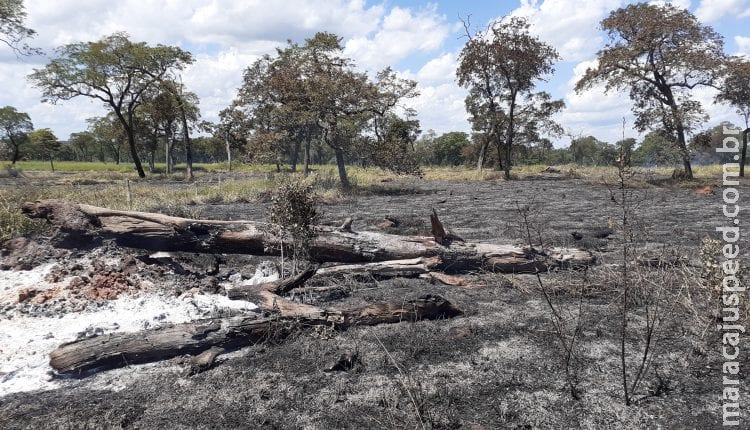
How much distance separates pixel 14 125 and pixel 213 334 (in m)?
60.3

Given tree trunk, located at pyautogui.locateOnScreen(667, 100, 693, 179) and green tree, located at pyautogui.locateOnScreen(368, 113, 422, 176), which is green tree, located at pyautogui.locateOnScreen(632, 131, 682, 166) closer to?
tree trunk, located at pyautogui.locateOnScreen(667, 100, 693, 179)

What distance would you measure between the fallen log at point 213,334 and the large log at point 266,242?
1486 mm

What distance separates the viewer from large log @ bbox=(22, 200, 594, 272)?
234 inches

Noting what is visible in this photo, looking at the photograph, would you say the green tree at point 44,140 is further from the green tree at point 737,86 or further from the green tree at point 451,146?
the green tree at point 737,86

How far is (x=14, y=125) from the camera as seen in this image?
1948 inches

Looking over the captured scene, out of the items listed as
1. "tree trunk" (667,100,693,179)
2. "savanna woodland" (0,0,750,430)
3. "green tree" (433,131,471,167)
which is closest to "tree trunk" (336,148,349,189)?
"savanna woodland" (0,0,750,430)

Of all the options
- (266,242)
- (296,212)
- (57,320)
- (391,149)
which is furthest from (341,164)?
(57,320)

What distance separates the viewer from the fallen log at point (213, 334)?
364cm

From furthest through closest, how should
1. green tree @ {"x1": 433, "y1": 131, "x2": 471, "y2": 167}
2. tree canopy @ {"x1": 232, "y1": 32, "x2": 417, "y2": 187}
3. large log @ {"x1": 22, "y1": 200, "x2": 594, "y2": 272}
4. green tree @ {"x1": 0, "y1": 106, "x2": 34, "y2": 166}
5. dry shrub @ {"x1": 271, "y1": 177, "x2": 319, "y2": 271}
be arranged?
green tree @ {"x1": 433, "y1": 131, "x2": 471, "y2": 167}, green tree @ {"x1": 0, "y1": 106, "x2": 34, "y2": 166}, tree canopy @ {"x1": 232, "y1": 32, "x2": 417, "y2": 187}, large log @ {"x1": 22, "y1": 200, "x2": 594, "y2": 272}, dry shrub @ {"x1": 271, "y1": 177, "x2": 319, "y2": 271}

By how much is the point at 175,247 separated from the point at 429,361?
13.1 feet

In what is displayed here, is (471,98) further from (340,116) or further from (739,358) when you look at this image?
(739,358)

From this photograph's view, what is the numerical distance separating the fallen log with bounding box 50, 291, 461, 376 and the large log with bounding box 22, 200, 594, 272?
1.49 metres

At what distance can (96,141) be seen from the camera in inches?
2547

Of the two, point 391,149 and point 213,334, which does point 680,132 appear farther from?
point 213,334
